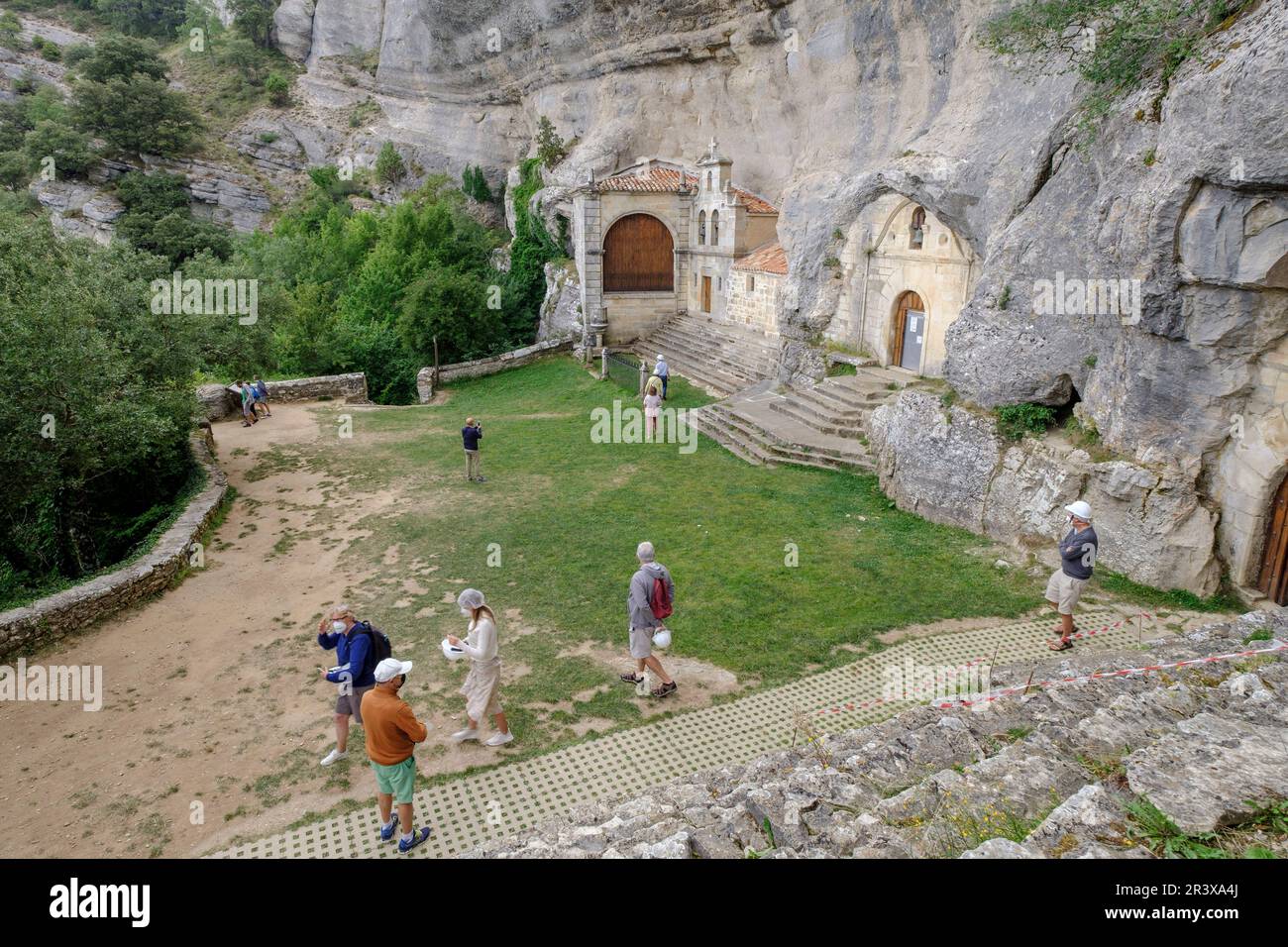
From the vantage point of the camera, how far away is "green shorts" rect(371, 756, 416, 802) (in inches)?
249

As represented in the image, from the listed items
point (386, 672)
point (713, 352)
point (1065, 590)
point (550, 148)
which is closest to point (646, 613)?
point (386, 672)

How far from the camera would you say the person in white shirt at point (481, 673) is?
7574mm

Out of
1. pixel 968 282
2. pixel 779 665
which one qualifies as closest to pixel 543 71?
pixel 968 282

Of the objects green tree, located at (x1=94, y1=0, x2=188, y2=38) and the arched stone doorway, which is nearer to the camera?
the arched stone doorway

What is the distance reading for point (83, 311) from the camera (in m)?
12.5

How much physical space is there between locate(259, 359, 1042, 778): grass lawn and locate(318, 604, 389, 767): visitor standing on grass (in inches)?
56.3

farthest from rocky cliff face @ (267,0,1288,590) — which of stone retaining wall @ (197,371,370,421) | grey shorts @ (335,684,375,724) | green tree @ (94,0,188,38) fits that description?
green tree @ (94,0,188,38)

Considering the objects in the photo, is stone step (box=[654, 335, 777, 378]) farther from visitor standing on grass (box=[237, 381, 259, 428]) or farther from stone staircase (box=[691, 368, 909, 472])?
visitor standing on grass (box=[237, 381, 259, 428])

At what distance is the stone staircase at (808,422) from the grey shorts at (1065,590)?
21.7 feet

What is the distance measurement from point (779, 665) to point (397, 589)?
6046 mm

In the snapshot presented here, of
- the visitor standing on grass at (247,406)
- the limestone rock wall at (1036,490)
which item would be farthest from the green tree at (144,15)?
the limestone rock wall at (1036,490)

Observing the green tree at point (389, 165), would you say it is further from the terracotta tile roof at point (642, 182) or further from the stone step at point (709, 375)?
the stone step at point (709, 375)

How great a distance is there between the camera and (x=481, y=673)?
7.79 meters
